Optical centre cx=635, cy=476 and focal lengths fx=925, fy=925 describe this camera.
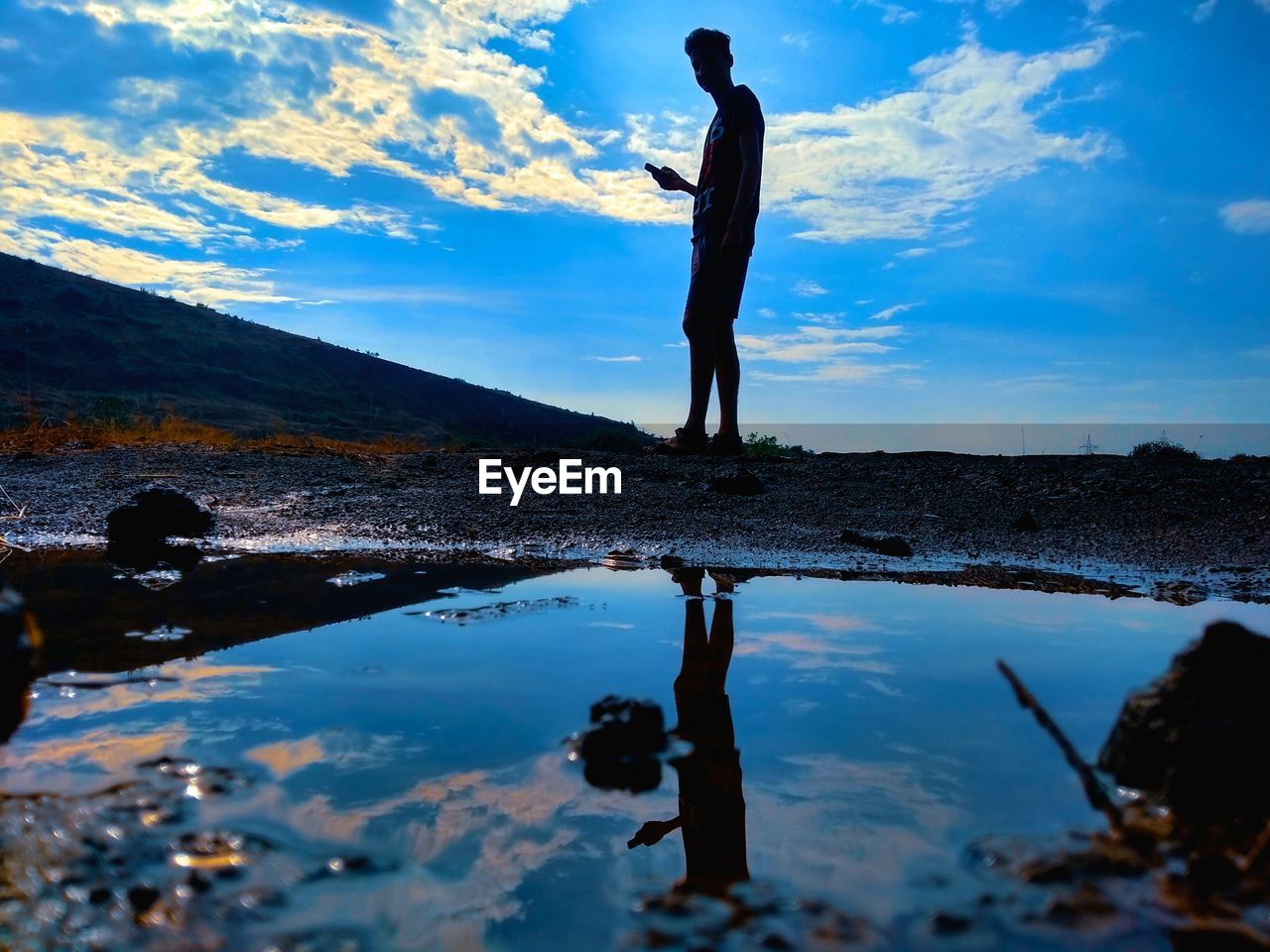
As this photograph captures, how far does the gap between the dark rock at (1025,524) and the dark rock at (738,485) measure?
1515 mm

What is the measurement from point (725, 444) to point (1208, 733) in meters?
6.64

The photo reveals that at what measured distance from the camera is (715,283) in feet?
25.2

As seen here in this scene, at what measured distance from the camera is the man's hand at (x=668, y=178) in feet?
27.3

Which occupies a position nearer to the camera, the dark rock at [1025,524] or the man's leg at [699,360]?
the dark rock at [1025,524]

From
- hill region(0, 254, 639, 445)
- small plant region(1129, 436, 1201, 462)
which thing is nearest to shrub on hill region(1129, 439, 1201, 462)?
small plant region(1129, 436, 1201, 462)

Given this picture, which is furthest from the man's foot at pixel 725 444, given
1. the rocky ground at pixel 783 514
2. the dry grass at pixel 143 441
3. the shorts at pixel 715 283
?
the dry grass at pixel 143 441

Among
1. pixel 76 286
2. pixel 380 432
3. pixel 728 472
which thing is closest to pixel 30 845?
pixel 728 472

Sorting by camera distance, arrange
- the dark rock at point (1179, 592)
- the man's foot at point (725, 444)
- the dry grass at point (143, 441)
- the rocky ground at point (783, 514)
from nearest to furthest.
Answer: the dark rock at point (1179, 592), the rocky ground at point (783, 514), the man's foot at point (725, 444), the dry grass at point (143, 441)

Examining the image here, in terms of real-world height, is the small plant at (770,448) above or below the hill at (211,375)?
below

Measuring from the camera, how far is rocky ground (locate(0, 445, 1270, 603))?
401cm

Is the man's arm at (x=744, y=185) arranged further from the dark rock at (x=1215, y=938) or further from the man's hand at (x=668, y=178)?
the dark rock at (x=1215, y=938)

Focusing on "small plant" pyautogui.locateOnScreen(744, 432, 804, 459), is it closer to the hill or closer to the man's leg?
the man's leg

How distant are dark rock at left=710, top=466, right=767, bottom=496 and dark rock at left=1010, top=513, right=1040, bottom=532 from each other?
1.52 m

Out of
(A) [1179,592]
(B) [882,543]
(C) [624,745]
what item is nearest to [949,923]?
(C) [624,745]
